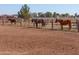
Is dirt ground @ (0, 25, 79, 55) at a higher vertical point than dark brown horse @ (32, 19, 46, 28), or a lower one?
lower

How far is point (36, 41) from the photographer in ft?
88.4

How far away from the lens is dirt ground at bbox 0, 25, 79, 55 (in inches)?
1060

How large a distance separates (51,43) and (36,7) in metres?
0.41

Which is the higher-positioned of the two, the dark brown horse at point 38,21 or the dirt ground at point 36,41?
the dark brown horse at point 38,21

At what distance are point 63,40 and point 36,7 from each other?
453 mm

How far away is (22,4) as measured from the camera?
26.9 meters

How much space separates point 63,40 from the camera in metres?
27.0

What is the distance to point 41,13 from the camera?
27.0 meters

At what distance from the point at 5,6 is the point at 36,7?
0.33 meters

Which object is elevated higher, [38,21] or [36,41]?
[38,21]

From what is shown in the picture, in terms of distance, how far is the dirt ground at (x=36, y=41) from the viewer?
26922mm
